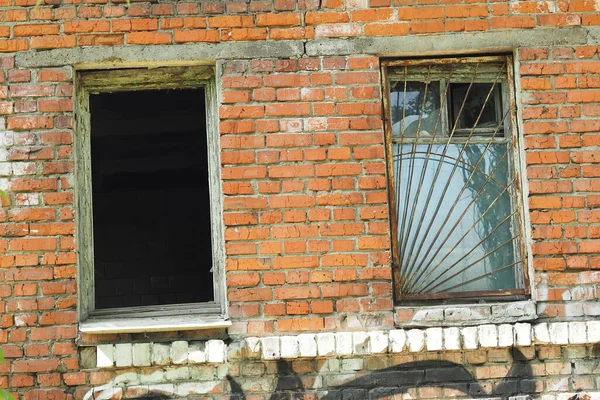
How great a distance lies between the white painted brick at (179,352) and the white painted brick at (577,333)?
228 centimetres

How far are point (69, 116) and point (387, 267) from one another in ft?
6.99

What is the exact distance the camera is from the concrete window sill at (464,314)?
4.81 meters

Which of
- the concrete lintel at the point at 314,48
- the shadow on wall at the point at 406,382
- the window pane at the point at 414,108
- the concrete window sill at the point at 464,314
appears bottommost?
the shadow on wall at the point at 406,382

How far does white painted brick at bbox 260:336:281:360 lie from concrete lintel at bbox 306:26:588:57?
1.76 m

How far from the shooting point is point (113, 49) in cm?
491

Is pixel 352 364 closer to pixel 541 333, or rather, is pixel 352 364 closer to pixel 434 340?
pixel 434 340

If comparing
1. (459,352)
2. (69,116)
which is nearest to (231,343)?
(459,352)

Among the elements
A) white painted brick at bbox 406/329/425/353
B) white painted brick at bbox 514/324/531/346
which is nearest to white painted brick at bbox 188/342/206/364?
white painted brick at bbox 406/329/425/353

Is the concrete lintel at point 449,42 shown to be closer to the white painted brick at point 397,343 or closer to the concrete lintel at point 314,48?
the concrete lintel at point 314,48

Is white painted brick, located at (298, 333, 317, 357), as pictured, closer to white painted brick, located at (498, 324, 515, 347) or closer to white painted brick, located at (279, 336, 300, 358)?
white painted brick, located at (279, 336, 300, 358)

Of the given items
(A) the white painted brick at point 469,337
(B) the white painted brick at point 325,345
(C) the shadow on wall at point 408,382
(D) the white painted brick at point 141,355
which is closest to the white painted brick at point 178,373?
(D) the white painted brick at point 141,355

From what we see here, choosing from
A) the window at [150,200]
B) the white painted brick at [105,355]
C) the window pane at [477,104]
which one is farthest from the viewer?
the window at [150,200]

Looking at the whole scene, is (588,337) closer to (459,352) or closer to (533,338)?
(533,338)

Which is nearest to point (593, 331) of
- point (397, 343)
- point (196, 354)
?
point (397, 343)
